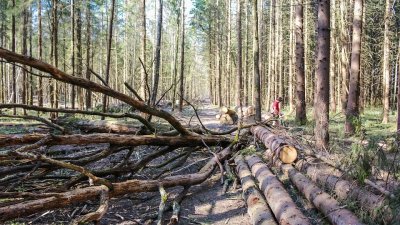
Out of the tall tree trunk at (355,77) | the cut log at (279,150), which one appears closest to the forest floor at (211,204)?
the cut log at (279,150)

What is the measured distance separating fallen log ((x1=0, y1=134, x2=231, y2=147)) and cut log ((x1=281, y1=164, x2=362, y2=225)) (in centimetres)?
220

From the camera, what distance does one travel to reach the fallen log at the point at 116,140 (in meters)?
4.69

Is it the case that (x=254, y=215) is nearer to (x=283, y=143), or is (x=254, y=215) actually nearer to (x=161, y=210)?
(x=161, y=210)

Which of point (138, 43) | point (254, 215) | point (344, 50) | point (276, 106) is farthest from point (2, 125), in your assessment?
point (138, 43)

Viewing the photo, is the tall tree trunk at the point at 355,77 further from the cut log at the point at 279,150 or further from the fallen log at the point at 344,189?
the fallen log at the point at 344,189

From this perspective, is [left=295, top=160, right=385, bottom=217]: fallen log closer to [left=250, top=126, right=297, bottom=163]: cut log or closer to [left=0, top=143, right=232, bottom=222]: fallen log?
[left=250, top=126, right=297, bottom=163]: cut log

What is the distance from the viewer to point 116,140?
584 centimetres

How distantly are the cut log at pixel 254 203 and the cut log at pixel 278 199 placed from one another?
8 cm

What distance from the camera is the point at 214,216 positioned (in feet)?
17.5

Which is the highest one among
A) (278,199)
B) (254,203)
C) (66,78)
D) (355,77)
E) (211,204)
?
(355,77)

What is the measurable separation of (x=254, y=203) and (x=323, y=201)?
3.16 ft

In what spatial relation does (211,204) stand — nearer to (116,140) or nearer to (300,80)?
(116,140)

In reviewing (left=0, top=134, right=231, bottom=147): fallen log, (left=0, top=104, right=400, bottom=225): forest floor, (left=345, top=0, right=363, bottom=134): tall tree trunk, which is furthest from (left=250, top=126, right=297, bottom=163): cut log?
(left=345, top=0, right=363, bottom=134): tall tree trunk

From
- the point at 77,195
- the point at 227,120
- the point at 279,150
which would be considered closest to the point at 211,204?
the point at 279,150
